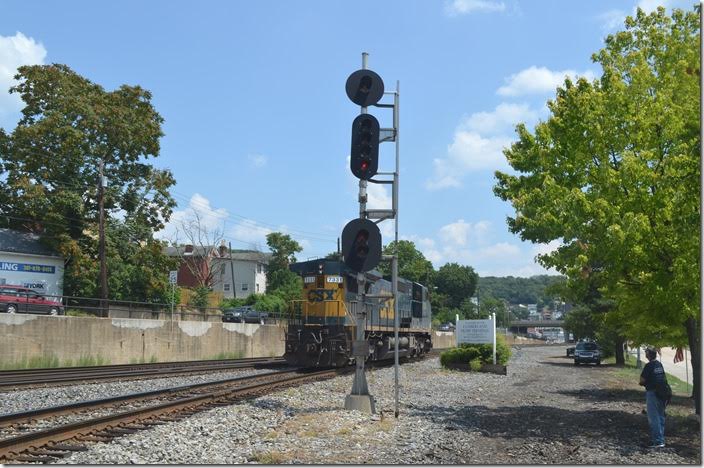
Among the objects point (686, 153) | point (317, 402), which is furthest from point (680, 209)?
point (317, 402)

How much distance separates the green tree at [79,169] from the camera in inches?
1587

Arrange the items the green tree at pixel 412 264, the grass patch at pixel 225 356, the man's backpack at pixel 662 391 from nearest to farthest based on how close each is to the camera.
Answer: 1. the man's backpack at pixel 662 391
2. the grass patch at pixel 225 356
3. the green tree at pixel 412 264

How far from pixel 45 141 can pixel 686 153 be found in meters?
38.9

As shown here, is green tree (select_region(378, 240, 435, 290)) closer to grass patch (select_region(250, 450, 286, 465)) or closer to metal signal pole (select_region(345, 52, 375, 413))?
metal signal pole (select_region(345, 52, 375, 413))

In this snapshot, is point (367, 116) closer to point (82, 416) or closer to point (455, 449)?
point (455, 449)

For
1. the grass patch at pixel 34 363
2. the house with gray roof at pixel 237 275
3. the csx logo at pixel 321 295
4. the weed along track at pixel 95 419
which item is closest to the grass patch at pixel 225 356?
the grass patch at pixel 34 363

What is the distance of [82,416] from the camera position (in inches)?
443

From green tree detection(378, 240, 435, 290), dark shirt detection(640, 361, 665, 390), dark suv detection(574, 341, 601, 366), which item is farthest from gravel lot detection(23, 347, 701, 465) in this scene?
green tree detection(378, 240, 435, 290)

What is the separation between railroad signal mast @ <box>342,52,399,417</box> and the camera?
13070mm

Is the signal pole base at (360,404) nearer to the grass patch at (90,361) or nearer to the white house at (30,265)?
the grass patch at (90,361)

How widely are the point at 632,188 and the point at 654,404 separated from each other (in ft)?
11.7

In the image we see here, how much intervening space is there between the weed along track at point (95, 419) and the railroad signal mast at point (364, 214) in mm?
2789

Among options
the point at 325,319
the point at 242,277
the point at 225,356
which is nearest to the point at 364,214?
the point at 325,319

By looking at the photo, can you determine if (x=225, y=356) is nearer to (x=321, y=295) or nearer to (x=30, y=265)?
(x=30, y=265)
